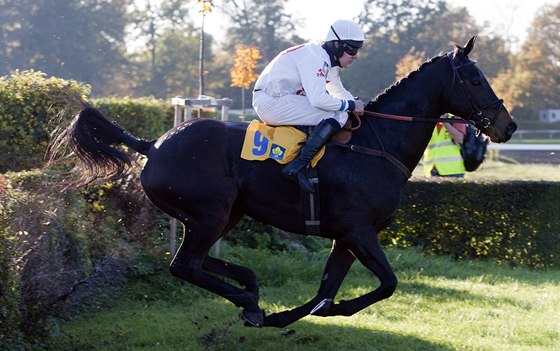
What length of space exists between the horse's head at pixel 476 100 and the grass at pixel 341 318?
163 cm

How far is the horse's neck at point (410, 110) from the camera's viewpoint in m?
6.57

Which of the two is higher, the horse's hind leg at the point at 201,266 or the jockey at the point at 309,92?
the jockey at the point at 309,92

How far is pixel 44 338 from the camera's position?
612 cm

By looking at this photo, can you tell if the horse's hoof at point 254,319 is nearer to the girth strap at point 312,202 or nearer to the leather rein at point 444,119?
the girth strap at point 312,202

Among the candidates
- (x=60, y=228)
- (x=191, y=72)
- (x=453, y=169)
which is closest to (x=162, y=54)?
(x=191, y=72)

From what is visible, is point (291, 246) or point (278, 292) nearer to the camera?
point (278, 292)

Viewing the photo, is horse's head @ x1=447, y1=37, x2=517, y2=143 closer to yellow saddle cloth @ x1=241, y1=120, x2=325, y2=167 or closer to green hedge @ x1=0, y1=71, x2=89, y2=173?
Result: yellow saddle cloth @ x1=241, y1=120, x2=325, y2=167

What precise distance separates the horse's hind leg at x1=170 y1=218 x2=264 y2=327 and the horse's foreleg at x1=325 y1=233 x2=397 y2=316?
0.63 meters

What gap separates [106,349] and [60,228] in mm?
1082

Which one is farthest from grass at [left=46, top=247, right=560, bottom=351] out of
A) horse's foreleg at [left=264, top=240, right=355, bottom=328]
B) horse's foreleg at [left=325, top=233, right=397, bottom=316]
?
horse's foreleg at [left=325, top=233, right=397, bottom=316]

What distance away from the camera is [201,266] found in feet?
21.3

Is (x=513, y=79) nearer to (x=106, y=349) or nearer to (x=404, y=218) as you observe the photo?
(x=404, y=218)

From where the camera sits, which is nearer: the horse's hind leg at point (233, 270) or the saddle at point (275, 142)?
the saddle at point (275, 142)

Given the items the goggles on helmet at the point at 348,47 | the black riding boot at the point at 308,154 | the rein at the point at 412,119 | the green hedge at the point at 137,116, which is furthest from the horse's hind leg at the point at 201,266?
the green hedge at the point at 137,116
